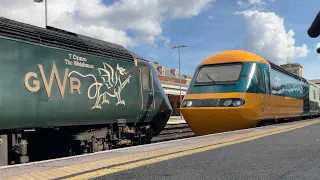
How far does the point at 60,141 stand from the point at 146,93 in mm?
3568

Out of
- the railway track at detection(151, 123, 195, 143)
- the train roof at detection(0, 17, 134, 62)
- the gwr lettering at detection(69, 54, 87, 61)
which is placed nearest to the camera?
the train roof at detection(0, 17, 134, 62)

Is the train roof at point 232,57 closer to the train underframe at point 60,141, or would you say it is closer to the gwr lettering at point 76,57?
the train underframe at point 60,141

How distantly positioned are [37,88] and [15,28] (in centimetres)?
136

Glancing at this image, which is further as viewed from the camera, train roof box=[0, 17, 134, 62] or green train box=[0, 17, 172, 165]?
train roof box=[0, 17, 134, 62]

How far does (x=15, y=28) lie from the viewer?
755 cm

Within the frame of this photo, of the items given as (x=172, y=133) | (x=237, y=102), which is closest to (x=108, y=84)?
(x=237, y=102)

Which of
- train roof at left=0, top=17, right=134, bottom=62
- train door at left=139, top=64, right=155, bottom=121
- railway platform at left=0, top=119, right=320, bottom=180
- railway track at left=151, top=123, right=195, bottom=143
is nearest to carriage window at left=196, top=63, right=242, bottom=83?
train door at left=139, top=64, right=155, bottom=121

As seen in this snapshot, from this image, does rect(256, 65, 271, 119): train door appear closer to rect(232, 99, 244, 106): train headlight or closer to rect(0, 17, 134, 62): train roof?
rect(232, 99, 244, 106): train headlight

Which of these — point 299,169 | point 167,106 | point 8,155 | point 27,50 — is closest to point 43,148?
point 8,155

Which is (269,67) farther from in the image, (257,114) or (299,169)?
(299,169)

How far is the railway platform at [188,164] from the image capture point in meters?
Answer: 5.00

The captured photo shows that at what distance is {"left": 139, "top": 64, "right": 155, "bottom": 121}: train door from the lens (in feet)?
38.4

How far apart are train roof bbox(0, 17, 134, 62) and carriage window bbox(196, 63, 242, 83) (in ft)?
10.2

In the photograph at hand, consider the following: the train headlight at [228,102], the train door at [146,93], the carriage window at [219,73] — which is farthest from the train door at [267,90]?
the train door at [146,93]
